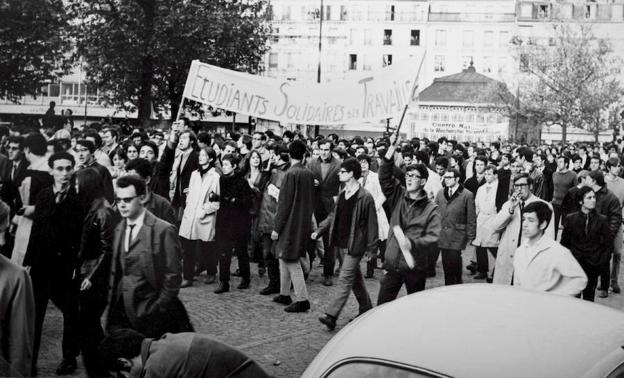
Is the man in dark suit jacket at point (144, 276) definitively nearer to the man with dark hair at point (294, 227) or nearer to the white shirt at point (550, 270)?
the white shirt at point (550, 270)

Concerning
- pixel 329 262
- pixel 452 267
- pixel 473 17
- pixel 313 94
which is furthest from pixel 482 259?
pixel 473 17

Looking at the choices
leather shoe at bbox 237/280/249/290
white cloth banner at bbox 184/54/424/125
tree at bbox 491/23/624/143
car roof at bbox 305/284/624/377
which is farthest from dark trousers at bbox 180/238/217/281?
tree at bbox 491/23/624/143

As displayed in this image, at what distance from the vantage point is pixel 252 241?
39.4 ft

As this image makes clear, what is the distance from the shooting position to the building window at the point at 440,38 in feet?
247

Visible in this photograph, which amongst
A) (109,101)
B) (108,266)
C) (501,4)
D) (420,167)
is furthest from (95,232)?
(501,4)

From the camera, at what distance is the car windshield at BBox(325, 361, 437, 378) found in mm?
2998

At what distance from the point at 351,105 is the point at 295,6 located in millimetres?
67294

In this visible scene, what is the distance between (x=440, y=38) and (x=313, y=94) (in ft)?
215

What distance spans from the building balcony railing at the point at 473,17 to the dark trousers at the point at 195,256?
2640 inches

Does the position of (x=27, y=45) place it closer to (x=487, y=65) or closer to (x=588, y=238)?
(x=588, y=238)

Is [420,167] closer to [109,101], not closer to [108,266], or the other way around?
[108,266]

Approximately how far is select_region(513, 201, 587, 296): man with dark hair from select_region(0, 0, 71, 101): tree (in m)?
26.8

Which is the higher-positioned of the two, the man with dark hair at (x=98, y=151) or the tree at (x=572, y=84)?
the tree at (x=572, y=84)

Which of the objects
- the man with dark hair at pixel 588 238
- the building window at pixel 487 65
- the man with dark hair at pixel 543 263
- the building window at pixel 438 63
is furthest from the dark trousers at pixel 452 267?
the building window at pixel 487 65
